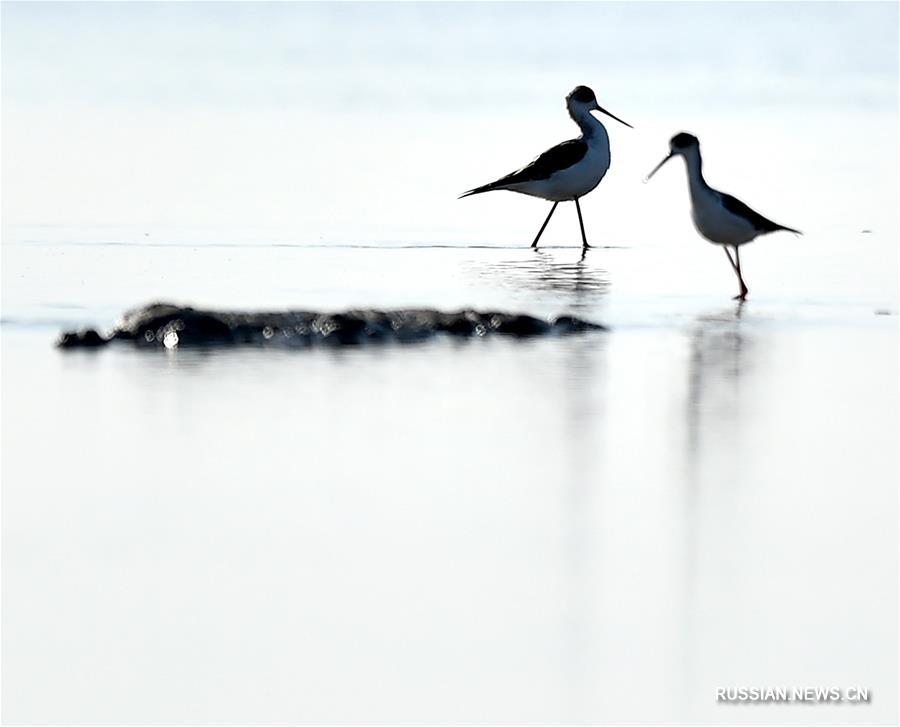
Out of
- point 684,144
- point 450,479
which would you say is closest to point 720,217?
point 684,144

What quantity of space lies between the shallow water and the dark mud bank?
197 mm

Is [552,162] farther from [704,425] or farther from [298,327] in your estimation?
[704,425]

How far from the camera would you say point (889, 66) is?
31.6 m

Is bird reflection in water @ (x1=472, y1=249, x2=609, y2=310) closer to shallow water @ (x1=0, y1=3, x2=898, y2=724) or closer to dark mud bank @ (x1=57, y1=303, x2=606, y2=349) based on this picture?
shallow water @ (x1=0, y1=3, x2=898, y2=724)

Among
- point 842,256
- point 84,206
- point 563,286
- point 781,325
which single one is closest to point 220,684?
point 781,325

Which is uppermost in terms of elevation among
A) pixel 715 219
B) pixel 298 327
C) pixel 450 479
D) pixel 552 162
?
pixel 552 162

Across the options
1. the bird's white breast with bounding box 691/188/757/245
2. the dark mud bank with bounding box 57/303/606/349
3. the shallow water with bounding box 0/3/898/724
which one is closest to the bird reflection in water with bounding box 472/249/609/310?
the shallow water with bounding box 0/3/898/724

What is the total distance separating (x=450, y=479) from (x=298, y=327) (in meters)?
2.98

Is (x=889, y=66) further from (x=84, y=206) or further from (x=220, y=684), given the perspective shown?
(x=220, y=684)

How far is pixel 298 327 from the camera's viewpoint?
962 centimetres

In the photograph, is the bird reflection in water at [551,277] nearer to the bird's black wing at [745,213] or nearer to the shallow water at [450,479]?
the shallow water at [450,479]

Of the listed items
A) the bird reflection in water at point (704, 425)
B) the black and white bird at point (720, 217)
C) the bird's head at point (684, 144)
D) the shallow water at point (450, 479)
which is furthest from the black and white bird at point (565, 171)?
the bird reflection in water at point (704, 425)

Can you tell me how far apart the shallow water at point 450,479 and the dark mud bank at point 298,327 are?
197mm

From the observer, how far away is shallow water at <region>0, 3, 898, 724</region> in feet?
16.8
